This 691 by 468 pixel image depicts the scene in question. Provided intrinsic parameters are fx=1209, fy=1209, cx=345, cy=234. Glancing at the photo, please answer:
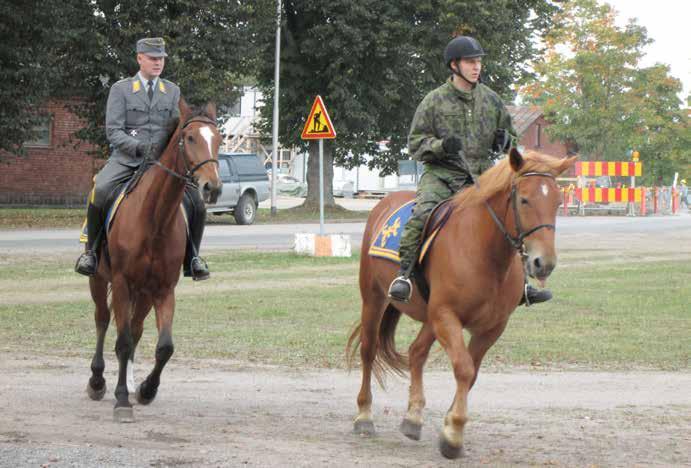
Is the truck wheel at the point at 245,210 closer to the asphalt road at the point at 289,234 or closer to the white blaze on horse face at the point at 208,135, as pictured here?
the asphalt road at the point at 289,234

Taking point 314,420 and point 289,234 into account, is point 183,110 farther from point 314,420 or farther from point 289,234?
point 289,234

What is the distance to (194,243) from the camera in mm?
10094

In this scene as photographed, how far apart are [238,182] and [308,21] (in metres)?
10.1

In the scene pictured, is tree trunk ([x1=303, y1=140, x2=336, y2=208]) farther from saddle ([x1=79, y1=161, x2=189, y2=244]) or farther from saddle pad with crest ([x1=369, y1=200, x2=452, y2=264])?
saddle pad with crest ([x1=369, y1=200, x2=452, y2=264])

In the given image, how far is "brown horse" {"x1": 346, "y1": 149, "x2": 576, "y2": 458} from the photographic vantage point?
737 centimetres

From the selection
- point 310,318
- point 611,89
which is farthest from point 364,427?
point 611,89

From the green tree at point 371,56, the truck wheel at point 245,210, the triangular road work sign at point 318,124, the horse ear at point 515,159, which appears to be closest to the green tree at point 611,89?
the green tree at point 371,56

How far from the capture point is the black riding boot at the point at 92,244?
10.0 metres

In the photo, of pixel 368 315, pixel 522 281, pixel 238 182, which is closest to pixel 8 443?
pixel 368 315

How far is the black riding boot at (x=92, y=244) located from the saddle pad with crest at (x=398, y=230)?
96.6 inches

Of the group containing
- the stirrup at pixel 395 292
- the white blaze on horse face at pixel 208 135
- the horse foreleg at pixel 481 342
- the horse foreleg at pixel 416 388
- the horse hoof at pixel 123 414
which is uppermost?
the white blaze on horse face at pixel 208 135

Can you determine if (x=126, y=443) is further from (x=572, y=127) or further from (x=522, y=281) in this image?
(x=572, y=127)

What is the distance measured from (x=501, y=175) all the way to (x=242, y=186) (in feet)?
105

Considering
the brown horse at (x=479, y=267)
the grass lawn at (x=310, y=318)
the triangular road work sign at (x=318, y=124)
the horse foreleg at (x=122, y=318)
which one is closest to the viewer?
the brown horse at (x=479, y=267)
